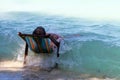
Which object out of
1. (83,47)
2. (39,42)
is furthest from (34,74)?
(83,47)

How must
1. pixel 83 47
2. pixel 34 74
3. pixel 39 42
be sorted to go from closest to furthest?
pixel 34 74, pixel 39 42, pixel 83 47

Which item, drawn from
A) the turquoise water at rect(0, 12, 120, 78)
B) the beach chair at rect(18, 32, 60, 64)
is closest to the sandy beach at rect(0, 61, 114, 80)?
the turquoise water at rect(0, 12, 120, 78)

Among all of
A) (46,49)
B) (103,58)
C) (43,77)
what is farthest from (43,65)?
(103,58)

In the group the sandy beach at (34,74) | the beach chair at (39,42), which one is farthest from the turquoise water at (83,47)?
the beach chair at (39,42)

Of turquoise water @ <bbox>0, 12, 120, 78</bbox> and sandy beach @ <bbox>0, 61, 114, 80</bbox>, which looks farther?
turquoise water @ <bbox>0, 12, 120, 78</bbox>

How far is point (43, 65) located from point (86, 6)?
58.7 ft

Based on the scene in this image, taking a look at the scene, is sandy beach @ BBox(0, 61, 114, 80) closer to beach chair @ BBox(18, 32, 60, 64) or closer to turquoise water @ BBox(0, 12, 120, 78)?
turquoise water @ BBox(0, 12, 120, 78)

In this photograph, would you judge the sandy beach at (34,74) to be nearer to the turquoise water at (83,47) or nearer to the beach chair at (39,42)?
→ the turquoise water at (83,47)

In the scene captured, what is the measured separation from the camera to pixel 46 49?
10719 millimetres

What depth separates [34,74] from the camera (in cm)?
967

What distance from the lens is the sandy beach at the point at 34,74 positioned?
9398 mm

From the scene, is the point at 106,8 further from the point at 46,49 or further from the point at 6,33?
the point at 46,49

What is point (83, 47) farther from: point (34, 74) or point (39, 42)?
point (34, 74)

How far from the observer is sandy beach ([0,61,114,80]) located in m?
9.40
